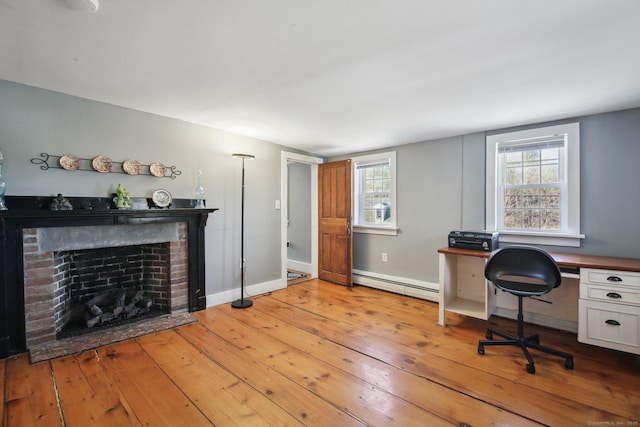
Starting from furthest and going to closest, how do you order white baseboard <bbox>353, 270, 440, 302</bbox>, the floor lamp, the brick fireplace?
white baseboard <bbox>353, 270, 440, 302</bbox> < the floor lamp < the brick fireplace

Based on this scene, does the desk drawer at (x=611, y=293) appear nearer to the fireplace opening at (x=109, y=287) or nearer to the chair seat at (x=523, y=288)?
the chair seat at (x=523, y=288)

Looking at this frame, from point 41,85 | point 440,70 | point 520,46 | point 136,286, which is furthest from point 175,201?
point 520,46

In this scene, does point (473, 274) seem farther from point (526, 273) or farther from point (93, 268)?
point (93, 268)

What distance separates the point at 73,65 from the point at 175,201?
150 cm

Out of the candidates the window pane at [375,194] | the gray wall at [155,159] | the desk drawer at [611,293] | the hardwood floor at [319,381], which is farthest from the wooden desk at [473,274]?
the gray wall at [155,159]

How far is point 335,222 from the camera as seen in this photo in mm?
4676

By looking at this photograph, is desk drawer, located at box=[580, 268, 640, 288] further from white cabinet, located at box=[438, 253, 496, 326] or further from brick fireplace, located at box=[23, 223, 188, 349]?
brick fireplace, located at box=[23, 223, 188, 349]

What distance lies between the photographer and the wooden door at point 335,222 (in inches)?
177

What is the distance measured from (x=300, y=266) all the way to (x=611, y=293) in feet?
13.9

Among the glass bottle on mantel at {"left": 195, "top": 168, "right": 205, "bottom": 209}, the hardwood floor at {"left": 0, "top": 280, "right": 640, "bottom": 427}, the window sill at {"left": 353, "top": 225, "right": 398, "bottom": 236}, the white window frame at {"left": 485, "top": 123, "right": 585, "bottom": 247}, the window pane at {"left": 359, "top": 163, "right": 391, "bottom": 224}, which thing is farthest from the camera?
the window pane at {"left": 359, "top": 163, "right": 391, "bottom": 224}

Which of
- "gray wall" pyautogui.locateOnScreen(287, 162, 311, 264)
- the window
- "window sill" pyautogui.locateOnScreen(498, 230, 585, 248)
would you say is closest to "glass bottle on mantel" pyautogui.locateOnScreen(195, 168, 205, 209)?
"gray wall" pyautogui.locateOnScreen(287, 162, 311, 264)

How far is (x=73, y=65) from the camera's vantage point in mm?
2021

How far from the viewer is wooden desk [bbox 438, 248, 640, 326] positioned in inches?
94.2

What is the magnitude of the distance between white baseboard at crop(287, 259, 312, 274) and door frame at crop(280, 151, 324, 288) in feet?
0.99
